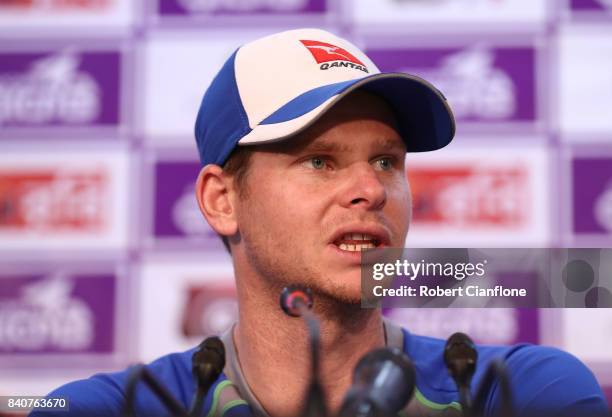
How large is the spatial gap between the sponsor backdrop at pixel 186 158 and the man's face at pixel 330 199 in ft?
3.70

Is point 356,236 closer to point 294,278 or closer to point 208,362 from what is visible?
point 294,278

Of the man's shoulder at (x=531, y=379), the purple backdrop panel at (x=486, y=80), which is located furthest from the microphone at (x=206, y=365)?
the purple backdrop panel at (x=486, y=80)

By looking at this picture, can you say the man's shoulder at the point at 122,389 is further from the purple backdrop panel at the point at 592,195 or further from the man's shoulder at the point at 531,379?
the purple backdrop panel at the point at 592,195

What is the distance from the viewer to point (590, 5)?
8.49 ft

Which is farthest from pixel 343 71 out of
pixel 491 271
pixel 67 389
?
pixel 67 389

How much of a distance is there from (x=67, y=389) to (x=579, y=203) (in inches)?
62.3

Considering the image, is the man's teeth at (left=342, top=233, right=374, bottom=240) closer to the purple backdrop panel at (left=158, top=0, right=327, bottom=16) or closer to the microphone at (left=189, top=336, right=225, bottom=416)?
the microphone at (left=189, top=336, right=225, bottom=416)

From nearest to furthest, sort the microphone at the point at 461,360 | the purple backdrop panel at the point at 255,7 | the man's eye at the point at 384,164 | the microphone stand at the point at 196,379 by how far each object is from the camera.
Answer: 1. the microphone stand at the point at 196,379
2. the microphone at the point at 461,360
3. the man's eye at the point at 384,164
4. the purple backdrop panel at the point at 255,7

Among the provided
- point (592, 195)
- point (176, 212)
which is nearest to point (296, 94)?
point (176, 212)

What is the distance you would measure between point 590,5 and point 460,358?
1771 millimetres

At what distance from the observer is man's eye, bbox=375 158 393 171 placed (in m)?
1.44

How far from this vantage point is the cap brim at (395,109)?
1.37 meters

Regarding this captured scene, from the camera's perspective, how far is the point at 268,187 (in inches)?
56.6

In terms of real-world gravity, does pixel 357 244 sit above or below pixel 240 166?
below
